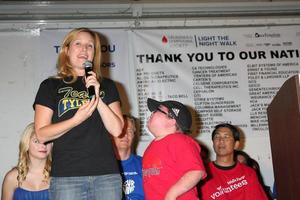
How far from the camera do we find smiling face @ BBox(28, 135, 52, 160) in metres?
2.62

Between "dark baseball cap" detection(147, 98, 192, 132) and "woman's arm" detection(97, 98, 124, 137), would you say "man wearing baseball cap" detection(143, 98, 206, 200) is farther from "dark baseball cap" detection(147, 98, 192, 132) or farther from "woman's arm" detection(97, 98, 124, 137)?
"woman's arm" detection(97, 98, 124, 137)

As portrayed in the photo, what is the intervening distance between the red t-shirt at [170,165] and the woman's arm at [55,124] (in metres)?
0.55

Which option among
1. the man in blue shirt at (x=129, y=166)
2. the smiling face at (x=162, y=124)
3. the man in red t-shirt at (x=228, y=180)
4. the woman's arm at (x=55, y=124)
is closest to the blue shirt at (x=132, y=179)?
the man in blue shirt at (x=129, y=166)

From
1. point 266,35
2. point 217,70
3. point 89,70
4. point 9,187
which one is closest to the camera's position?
point 89,70

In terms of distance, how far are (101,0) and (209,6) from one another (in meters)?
1.10

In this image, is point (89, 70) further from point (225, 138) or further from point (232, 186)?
point (225, 138)

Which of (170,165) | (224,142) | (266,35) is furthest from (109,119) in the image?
(266,35)

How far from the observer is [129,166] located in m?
2.84

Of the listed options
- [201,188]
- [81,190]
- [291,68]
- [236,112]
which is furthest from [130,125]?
[291,68]

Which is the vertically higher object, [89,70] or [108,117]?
[89,70]

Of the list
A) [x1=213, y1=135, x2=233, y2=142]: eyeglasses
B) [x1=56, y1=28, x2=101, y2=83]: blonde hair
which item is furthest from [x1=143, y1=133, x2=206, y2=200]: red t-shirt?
[x1=213, y1=135, x2=233, y2=142]: eyeglasses

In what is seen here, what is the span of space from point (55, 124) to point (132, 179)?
1309 millimetres

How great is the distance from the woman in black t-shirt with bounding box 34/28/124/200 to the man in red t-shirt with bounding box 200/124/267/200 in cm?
142

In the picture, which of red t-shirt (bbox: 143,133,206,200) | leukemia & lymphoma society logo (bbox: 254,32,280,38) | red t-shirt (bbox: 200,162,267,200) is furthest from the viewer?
leukemia & lymphoma society logo (bbox: 254,32,280,38)
